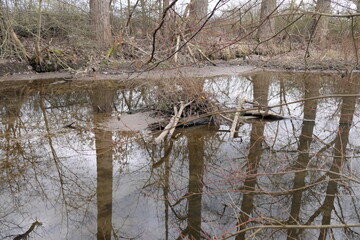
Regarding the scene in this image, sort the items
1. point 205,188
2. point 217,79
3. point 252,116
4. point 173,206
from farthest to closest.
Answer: point 217,79 < point 252,116 < point 205,188 < point 173,206

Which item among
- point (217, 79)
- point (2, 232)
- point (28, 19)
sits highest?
point (28, 19)

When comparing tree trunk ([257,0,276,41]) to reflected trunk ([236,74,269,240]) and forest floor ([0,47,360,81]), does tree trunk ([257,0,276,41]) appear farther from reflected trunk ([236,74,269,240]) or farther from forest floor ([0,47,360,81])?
forest floor ([0,47,360,81])

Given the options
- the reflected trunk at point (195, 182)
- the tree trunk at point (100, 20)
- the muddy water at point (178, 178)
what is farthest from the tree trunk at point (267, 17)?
the tree trunk at point (100, 20)

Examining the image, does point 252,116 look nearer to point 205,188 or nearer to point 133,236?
point 205,188

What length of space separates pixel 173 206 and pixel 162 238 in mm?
626

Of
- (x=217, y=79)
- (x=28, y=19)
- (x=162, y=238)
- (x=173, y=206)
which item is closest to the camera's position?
(x=162, y=238)

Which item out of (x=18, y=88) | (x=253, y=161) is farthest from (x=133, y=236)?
(x=18, y=88)

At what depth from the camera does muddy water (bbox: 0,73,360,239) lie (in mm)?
3354

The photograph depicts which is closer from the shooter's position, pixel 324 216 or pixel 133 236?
pixel 133 236

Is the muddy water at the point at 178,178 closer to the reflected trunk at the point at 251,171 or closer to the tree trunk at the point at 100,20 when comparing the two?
the reflected trunk at the point at 251,171

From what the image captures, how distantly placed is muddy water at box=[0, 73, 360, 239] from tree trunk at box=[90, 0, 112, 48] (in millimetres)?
7996

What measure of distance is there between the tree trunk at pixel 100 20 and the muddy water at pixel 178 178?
800 centimetres

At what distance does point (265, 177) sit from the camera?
452cm

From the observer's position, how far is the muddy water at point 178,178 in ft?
11.0
